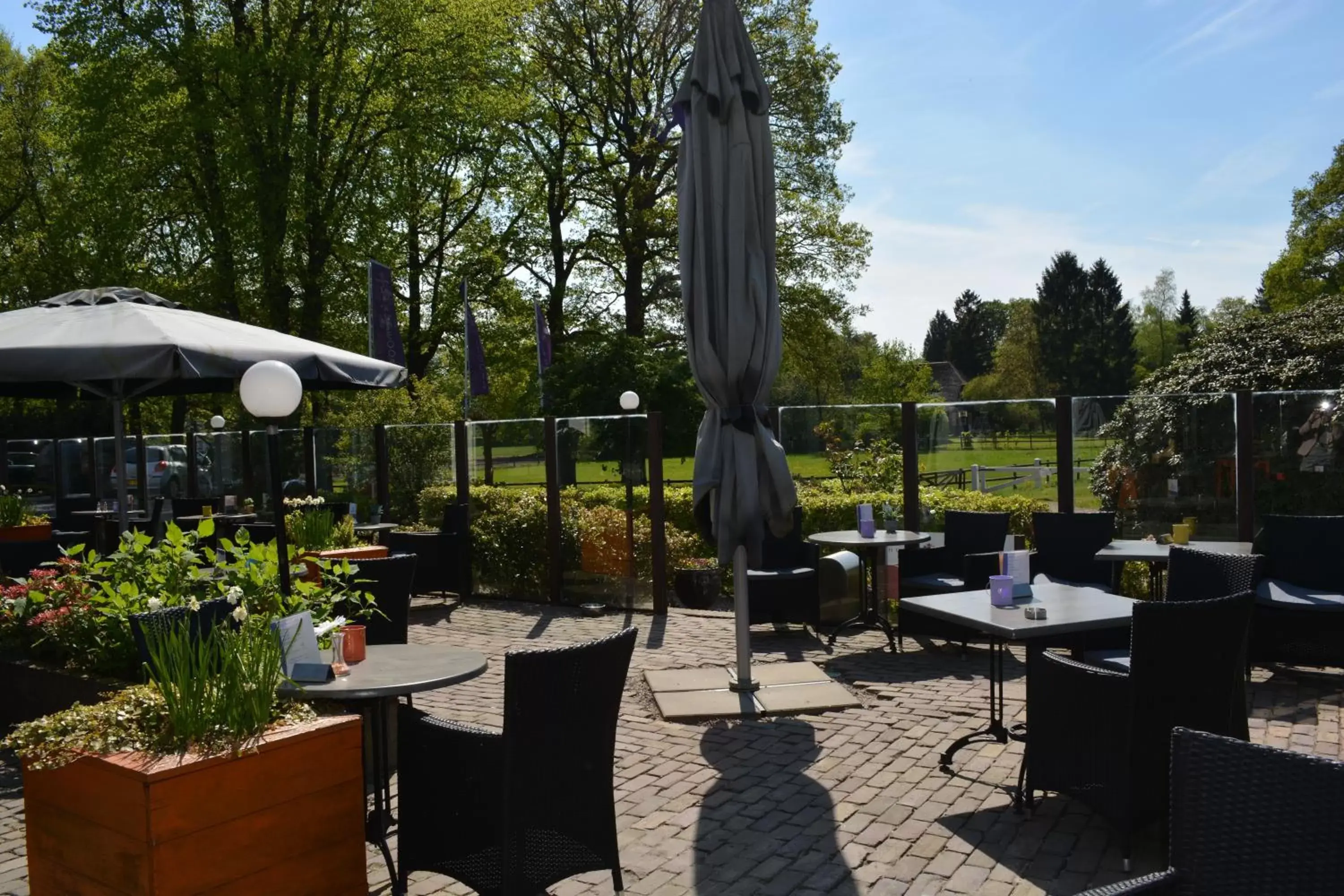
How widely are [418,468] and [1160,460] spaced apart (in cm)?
795

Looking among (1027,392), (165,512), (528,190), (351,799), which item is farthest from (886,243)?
(1027,392)

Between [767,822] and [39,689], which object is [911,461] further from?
[39,689]

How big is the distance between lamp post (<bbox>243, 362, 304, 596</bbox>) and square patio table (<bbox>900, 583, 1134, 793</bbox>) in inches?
120

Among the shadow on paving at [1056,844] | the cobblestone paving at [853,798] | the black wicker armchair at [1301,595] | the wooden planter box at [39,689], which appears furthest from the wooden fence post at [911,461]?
the wooden planter box at [39,689]

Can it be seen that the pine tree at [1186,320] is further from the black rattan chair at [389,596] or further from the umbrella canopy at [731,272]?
the black rattan chair at [389,596]

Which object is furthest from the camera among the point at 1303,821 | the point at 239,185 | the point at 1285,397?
the point at 239,185

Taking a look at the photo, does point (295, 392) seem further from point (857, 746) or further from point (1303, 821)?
point (1303, 821)

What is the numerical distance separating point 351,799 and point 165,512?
12768 mm

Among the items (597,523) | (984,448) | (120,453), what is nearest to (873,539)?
(984,448)

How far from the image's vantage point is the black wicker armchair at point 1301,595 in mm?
6090

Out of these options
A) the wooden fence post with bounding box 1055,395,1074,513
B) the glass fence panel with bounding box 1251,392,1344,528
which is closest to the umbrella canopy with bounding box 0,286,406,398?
the wooden fence post with bounding box 1055,395,1074,513

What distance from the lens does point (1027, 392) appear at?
53031 millimetres

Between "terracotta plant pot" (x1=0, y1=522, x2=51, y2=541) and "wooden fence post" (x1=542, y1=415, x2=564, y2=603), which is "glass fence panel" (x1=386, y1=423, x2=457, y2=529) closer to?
"wooden fence post" (x1=542, y1=415, x2=564, y2=603)

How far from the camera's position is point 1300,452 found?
8141 mm
